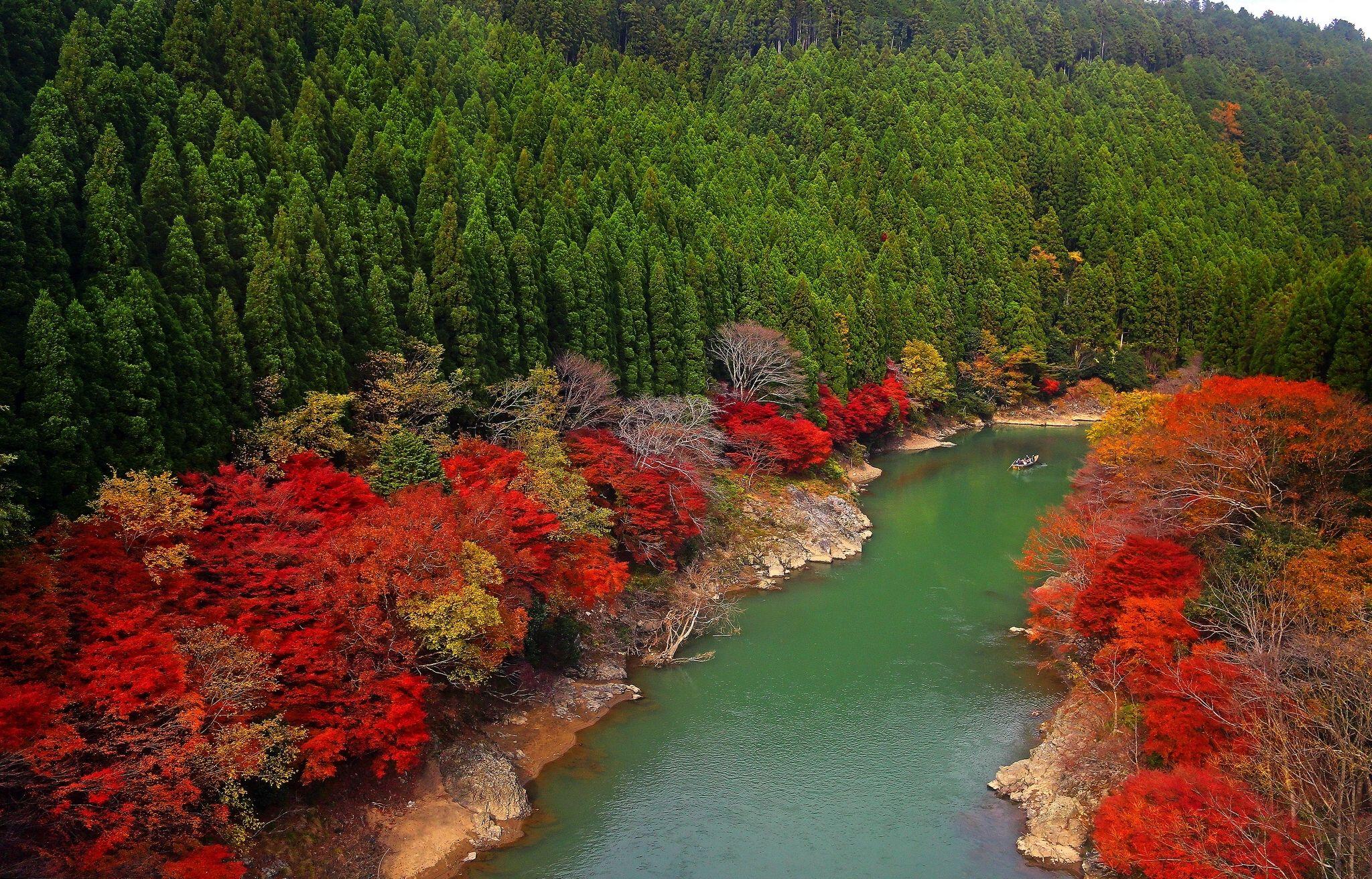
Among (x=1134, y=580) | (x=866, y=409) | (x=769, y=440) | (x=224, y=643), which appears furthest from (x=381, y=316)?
(x=866, y=409)

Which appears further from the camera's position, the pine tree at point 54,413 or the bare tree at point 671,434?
the bare tree at point 671,434

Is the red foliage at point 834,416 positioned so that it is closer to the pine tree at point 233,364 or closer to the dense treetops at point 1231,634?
the dense treetops at point 1231,634

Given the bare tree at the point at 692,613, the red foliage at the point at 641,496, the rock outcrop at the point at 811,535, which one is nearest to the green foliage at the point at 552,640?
the bare tree at the point at 692,613

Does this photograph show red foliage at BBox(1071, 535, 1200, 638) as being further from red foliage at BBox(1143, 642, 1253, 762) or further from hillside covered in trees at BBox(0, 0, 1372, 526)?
hillside covered in trees at BBox(0, 0, 1372, 526)

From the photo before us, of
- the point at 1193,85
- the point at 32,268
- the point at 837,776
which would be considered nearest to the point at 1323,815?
the point at 837,776

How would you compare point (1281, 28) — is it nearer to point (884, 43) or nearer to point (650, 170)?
point (884, 43)

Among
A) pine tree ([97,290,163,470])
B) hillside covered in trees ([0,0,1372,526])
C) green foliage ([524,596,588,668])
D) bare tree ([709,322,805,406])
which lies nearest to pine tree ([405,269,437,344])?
hillside covered in trees ([0,0,1372,526])
